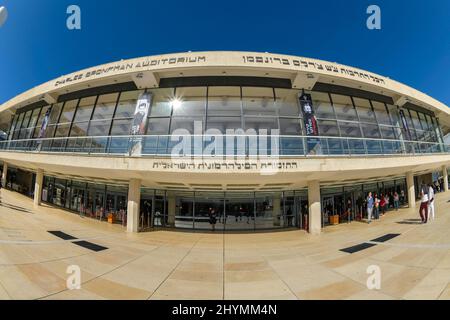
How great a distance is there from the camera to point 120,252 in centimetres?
851

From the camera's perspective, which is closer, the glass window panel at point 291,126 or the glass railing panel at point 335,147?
the glass railing panel at point 335,147

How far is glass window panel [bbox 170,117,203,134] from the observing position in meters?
14.1

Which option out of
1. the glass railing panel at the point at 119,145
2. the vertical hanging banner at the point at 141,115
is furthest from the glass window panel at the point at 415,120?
the glass railing panel at the point at 119,145

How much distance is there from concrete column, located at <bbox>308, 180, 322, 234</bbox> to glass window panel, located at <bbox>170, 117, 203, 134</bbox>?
816 centimetres

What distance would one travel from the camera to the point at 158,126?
1444cm

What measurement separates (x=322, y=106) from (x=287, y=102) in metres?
3.00

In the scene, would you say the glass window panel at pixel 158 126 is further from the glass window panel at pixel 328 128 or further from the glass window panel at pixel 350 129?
the glass window panel at pixel 350 129

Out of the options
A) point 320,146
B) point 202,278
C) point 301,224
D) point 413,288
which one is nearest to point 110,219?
point 202,278

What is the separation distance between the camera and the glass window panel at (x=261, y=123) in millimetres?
14164

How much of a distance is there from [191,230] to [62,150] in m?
10.7

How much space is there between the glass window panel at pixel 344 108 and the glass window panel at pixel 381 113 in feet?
8.62

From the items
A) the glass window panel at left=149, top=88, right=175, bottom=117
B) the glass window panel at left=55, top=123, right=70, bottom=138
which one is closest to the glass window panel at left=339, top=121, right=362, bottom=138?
the glass window panel at left=149, top=88, right=175, bottom=117
